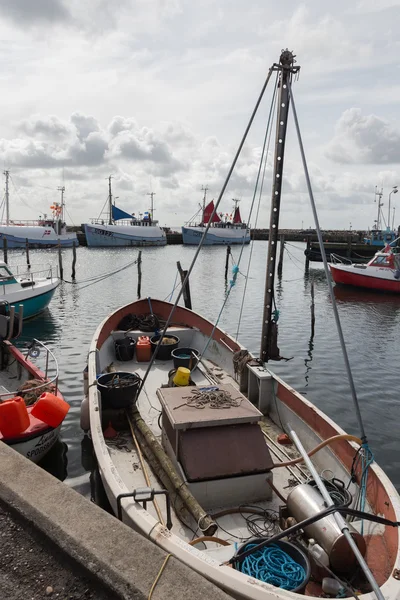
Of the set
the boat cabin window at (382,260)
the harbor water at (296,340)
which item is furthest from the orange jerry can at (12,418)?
the boat cabin window at (382,260)

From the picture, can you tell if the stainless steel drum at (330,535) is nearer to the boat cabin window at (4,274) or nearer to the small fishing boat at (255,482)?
the small fishing boat at (255,482)

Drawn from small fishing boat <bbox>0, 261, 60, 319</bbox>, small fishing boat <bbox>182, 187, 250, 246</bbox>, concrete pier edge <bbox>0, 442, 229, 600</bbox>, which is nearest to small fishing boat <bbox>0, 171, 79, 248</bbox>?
small fishing boat <bbox>182, 187, 250, 246</bbox>

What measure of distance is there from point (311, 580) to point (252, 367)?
15.4 ft

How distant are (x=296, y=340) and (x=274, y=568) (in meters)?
15.4

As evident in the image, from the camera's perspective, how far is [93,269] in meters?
47.2

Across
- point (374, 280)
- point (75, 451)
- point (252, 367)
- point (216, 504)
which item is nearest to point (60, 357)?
point (75, 451)

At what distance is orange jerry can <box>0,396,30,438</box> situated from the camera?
7031 millimetres

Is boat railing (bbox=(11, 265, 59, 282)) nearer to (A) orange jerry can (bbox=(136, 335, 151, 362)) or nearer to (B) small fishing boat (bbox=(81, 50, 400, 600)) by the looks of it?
(A) orange jerry can (bbox=(136, 335, 151, 362))

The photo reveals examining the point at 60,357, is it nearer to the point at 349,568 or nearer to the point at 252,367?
the point at 252,367

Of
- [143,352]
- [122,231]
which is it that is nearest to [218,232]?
[122,231]

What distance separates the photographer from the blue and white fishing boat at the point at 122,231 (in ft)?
252

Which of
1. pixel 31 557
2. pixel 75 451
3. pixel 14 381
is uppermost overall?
pixel 31 557

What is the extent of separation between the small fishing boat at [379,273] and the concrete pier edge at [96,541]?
30683 mm

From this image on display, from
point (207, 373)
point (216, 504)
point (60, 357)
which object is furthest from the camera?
point (60, 357)
